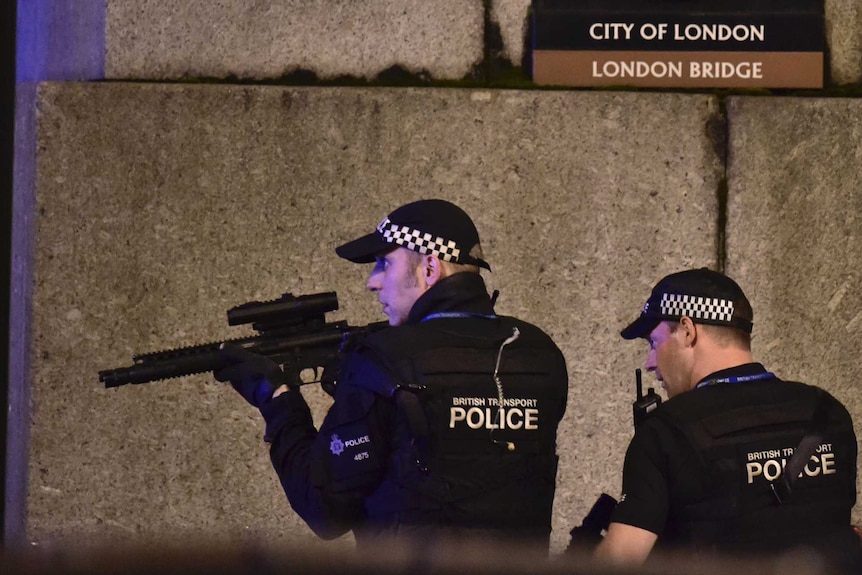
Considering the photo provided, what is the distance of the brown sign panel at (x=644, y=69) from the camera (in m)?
5.44

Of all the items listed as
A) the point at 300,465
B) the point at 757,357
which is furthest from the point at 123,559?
the point at 757,357

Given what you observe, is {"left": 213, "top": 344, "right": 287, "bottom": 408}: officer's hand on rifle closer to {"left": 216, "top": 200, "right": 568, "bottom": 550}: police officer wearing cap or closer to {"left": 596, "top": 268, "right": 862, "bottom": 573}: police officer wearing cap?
{"left": 216, "top": 200, "right": 568, "bottom": 550}: police officer wearing cap

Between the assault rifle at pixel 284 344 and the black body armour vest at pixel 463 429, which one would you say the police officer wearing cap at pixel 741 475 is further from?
the assault rifle at pixel 284 344

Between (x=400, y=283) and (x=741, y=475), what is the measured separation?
1.11 meters

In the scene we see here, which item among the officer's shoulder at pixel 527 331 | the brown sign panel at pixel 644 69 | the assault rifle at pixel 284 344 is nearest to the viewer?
the officer's shoulder at pixel 527 331

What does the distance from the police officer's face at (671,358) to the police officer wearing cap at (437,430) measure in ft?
1.10

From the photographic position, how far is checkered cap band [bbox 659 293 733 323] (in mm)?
3797

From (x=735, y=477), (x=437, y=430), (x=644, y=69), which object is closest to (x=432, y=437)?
(x=437, y=430)

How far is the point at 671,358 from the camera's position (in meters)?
3.86

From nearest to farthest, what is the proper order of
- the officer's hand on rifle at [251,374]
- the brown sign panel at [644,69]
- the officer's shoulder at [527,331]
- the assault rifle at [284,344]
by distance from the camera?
the officer's shoulder at [527,331], the officer's hand on rifle at [251,374], the assault rifle at [284,344], the brown sign panel at [644,69]

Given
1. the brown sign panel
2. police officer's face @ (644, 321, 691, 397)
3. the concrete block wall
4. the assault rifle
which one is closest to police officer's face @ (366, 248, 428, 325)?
the assault rifle

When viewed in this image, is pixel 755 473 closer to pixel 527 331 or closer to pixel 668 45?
pixel 527 331

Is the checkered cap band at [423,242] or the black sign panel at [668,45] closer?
the checkered cap band at [423,242]

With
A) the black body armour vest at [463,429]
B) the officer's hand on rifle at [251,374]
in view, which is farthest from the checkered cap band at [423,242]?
the officer's hand on rifle at [251,374]
